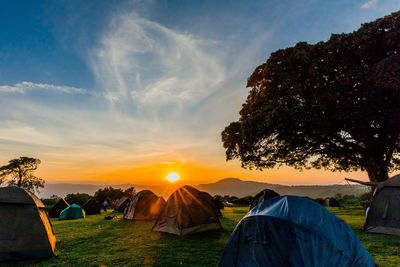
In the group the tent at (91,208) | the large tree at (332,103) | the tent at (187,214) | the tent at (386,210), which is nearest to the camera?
the tent at (386,210)

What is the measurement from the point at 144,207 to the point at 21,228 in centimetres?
1053

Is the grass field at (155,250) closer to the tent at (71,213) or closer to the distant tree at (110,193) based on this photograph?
the tent at (71,213)

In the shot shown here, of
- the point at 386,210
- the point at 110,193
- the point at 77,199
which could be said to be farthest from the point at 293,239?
the point at 110,193

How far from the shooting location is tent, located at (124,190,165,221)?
16.5 m

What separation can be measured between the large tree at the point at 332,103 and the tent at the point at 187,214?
25.2 ft

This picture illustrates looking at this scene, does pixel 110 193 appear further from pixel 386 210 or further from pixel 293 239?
pixel 293 239

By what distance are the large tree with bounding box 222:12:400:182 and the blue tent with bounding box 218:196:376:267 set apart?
11.4 metres

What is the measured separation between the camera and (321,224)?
4.22 metres

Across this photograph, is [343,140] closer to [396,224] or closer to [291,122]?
[291,122]

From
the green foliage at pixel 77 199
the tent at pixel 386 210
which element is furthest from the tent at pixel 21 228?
the green foliage at pixel 77 199

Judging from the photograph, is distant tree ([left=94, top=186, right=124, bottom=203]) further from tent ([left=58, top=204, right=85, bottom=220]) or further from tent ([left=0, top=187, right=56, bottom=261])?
tent ([left=0, top=187, right=56, bottom=261])

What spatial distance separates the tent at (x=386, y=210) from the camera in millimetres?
9109

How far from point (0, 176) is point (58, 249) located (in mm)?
41161

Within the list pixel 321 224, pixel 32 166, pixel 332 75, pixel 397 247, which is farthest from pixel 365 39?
pixel 32 166
